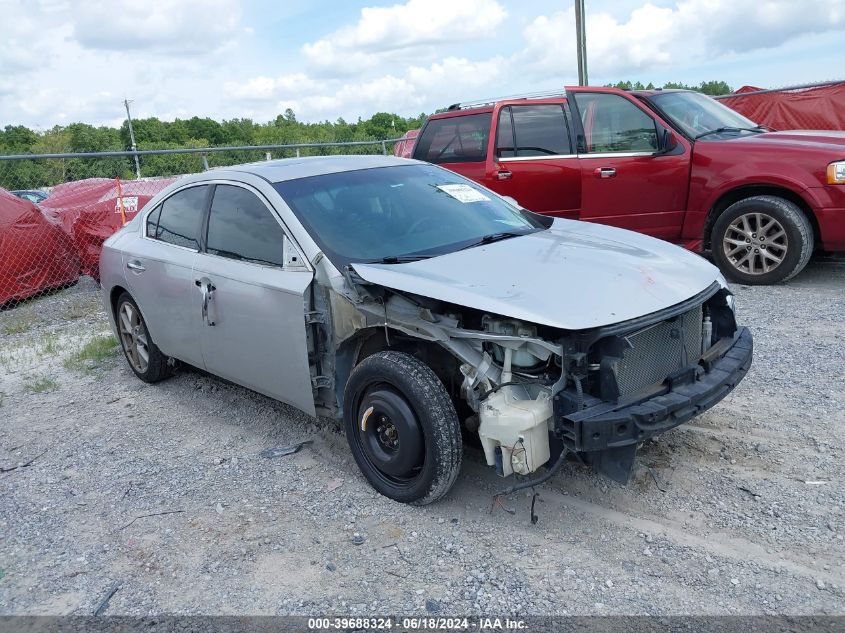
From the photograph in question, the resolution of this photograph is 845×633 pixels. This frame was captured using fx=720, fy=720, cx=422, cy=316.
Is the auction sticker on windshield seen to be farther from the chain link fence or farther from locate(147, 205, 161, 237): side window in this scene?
the chain link fence

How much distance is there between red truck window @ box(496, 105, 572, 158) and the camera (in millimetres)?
7777

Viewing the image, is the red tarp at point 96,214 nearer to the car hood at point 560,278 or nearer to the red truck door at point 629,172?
the red truck door at point 629,172

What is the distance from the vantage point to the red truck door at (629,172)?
723 centimetres

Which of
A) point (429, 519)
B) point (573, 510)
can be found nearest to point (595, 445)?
point (573, 510)

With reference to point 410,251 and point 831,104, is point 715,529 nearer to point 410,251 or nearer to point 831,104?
point 410,251

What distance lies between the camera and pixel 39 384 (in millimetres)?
6098

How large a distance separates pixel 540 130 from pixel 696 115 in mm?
1623

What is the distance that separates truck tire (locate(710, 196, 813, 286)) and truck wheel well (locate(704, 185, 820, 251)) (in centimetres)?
7

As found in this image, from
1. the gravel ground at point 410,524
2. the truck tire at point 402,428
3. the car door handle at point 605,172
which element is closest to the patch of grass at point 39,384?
the gravel ground at point 410,524

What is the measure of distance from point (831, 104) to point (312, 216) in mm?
13369

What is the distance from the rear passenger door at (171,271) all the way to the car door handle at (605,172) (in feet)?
14.0

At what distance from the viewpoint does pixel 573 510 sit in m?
3.45

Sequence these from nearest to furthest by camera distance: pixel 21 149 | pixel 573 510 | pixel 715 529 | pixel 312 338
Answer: pixel 715 529 → pixel 573 510 → pixel 312 338 → pixel 21 149

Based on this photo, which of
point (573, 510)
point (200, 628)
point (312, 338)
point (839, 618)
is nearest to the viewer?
point (839, 618)
